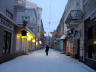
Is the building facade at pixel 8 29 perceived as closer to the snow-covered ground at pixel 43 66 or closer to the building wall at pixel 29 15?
the snow-covered ground at pixel 43 66

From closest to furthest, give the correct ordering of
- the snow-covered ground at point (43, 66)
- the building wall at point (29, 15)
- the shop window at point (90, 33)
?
the snow-covered ground at point (43, 66) → the shop window at point (90, 33) → the building wall at point (29, 15)

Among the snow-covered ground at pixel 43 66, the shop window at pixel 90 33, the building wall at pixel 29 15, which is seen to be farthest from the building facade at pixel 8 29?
the building wall at pixel 29 15

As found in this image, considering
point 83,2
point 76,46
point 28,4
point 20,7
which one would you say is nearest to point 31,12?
point 28,4

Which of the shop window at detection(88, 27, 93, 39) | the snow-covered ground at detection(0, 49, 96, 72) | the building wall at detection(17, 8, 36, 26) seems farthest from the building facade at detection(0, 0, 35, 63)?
the building wall at detection(17, 8, 36, 26)

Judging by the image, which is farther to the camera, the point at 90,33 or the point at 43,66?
the point at 90,33

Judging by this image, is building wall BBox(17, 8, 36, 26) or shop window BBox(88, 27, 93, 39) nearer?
shop window BBox(88, 27, 93, 39)

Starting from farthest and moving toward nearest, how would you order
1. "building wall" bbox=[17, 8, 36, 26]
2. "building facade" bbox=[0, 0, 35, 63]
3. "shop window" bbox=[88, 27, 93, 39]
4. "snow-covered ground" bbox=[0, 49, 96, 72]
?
"building wall" bbox=[17, 8, 36, 26] → "building facade" bbox=[0, 0, 35, 63] → "shop window" bbox=[88, 27, 93, 39] → "snow-covered ground" bbox=[0, 49, 96, 72]

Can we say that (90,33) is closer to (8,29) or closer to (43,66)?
(43,66)

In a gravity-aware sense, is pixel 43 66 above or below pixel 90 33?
below

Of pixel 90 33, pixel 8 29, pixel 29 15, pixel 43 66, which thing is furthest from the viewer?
pixel 29 15

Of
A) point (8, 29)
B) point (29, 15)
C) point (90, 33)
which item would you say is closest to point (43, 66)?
point (90, 33)

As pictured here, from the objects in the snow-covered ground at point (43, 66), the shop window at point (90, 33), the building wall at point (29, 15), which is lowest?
the snow-covered ground at point (43, 66)

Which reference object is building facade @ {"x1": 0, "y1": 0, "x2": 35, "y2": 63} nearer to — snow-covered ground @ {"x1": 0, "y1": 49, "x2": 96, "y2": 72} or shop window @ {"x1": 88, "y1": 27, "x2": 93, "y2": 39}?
snow-covered ground @ {"x1": 0, "y1": 49, "x2": 96, "y2": 72}

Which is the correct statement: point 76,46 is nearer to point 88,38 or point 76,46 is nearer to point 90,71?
point 88,38
